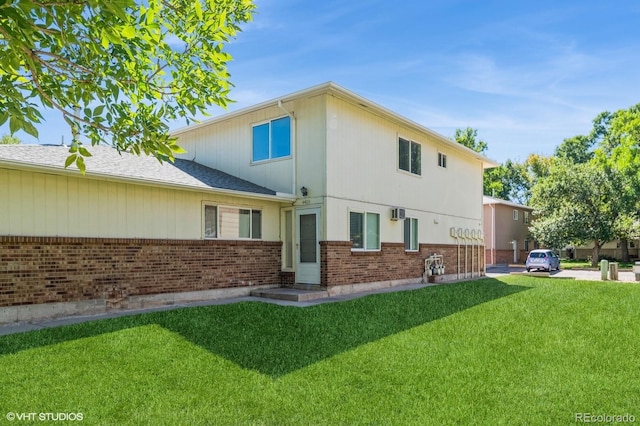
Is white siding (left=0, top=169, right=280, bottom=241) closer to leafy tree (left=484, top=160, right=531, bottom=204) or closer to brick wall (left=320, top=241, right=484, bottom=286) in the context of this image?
brick wall (left=320, top=241, right=484, bottom=286)

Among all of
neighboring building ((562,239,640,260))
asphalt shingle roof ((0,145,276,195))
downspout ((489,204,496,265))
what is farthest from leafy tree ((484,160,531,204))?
asphalt shingle roof ((0,145,276,195))

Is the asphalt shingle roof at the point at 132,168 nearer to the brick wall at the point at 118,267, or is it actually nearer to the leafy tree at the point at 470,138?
the brick wall at the point at 118,267

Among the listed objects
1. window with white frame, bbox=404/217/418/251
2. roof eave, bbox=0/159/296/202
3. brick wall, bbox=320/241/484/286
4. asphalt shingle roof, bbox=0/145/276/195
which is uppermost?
asphalt shingle roof, bbox=0/145/276/195

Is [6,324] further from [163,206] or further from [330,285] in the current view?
[330,285]

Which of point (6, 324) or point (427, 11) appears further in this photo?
point (427, 11)

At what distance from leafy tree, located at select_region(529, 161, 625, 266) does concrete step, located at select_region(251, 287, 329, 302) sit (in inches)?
920

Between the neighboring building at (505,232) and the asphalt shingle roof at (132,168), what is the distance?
908 inches

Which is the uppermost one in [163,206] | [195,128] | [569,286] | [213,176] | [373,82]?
[373,82]

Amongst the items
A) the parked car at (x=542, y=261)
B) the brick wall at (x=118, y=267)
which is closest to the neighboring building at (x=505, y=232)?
the parked car at (x=542, y=261)

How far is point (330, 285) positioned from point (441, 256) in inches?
278

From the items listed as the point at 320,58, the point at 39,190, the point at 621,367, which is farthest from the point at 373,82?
the point at 621,367

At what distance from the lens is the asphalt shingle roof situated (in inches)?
331

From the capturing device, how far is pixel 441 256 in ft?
55.8

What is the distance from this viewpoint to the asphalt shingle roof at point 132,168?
841 cm
